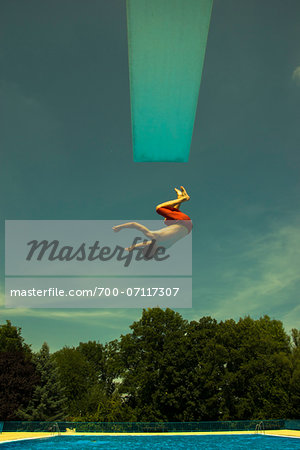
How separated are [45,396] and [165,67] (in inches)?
735

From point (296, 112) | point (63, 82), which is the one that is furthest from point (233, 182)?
point (63, 82)

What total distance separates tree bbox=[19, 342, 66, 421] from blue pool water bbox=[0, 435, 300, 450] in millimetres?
4329

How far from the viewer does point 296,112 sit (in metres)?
17.0

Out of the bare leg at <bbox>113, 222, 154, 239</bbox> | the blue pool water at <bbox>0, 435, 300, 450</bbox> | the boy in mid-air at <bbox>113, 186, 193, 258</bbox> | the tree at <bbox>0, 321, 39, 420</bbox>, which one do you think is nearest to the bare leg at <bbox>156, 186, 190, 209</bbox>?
the boy in mid-air at <bbox>113, 186, 193, 258</bbox>

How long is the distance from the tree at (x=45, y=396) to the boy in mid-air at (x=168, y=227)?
15769mm

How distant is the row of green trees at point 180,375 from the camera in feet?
63.5

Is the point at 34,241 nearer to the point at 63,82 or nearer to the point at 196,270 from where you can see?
the point at 63,82

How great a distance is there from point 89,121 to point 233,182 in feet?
26.5

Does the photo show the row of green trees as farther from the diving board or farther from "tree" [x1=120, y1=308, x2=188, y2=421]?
the diving board

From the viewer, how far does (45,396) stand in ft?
62.0

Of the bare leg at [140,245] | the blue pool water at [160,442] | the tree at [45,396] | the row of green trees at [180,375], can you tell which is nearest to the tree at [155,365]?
the row of green trees at [180,375]

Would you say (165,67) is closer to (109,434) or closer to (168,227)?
(168,227)

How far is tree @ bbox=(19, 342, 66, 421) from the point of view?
1846cm

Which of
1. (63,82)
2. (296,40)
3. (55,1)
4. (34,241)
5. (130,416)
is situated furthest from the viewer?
(130,416)
